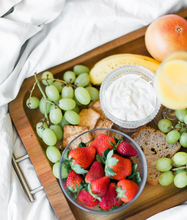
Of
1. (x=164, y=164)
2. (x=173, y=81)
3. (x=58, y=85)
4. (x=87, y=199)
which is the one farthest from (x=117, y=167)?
(x=58, y=85)

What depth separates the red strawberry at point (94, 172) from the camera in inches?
27.9

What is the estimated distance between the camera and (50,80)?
95cm

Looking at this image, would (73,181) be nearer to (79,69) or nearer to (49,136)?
(49,136)

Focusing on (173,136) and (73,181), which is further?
(173,136)

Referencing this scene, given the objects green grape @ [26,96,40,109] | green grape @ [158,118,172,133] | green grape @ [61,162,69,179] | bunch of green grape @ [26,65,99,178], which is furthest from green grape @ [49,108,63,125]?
green grape @ [158,118,172,133]

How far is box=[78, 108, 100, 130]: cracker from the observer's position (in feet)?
3.18

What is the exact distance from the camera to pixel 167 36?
90 centimetres

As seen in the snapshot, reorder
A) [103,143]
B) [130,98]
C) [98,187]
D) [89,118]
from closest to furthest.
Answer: [98,187] < [103,143] < [130,98] < [89,118]

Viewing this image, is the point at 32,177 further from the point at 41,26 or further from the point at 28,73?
the point at 41,26

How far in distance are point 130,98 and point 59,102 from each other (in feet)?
0.95

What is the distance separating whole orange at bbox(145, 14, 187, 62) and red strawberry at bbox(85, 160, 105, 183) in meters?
0.53

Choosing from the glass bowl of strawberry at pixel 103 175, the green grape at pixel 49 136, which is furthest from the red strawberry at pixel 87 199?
the green grape at pixel 49 136

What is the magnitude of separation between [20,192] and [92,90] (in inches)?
20.6

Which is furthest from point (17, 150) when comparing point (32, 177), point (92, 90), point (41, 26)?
point (41, 26)
